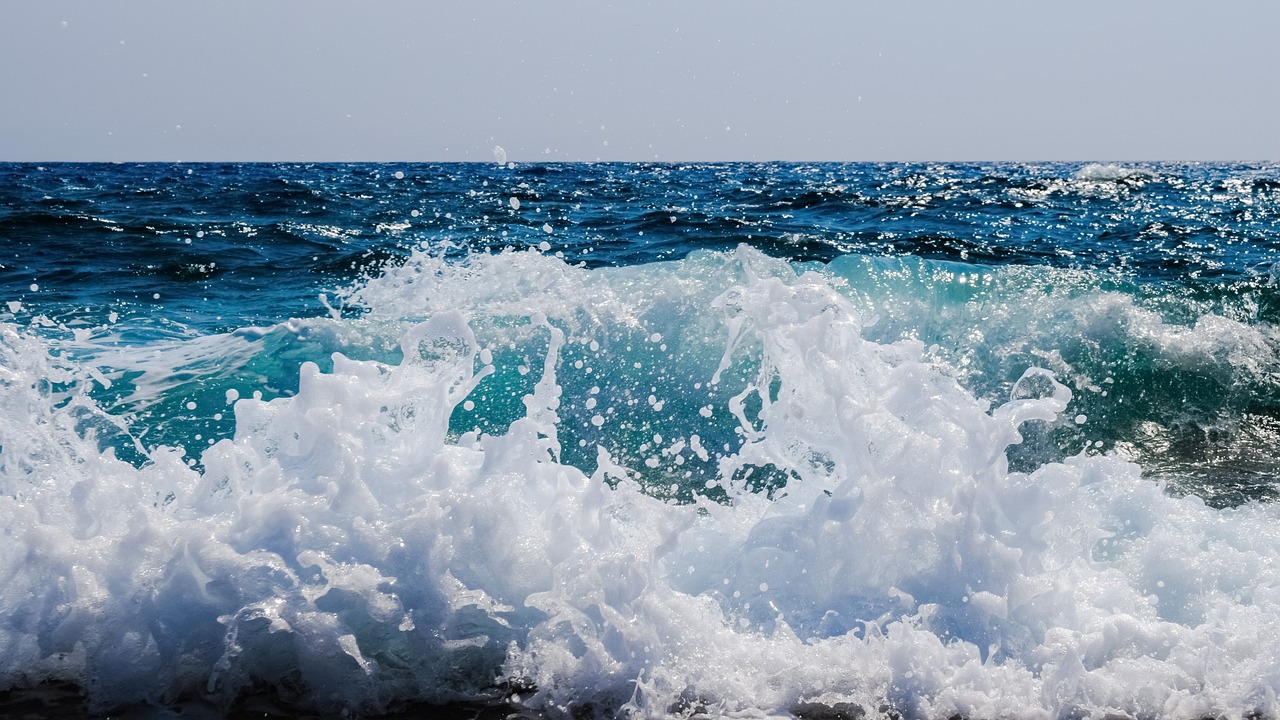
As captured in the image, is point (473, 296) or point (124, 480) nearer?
point (124, 480)

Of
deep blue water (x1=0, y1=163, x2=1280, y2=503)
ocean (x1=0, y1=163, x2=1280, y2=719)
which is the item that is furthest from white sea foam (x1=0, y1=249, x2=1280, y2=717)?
deep blue water (x1=0, y1=163, x2=1280, y2=503)

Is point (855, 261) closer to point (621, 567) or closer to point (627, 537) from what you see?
point (627, 537)

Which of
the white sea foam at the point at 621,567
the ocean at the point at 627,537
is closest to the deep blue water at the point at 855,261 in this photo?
the ocean at the point at 627,537

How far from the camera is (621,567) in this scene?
111 inches

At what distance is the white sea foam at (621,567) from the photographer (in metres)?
2.60

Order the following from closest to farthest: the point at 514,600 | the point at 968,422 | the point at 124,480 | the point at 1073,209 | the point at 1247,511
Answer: the point at 514,600 → the point at 124,480 → the point at 968,422 → the point at 1247,511 → the point at 1073,209

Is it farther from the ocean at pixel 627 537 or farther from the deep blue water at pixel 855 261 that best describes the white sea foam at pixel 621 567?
the deep blue water at pixel 855 261

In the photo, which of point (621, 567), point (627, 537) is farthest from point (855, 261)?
point (621, 567)

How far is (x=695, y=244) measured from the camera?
1073 centimetres

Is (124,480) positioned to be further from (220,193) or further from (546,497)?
(220,193)

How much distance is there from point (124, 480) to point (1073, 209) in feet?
54.5

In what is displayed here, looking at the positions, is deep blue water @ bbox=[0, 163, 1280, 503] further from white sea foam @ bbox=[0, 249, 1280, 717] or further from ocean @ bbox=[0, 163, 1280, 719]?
white sea foam @ bbox=[0, 249, 1280, 717]

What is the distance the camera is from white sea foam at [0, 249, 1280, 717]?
260 centimetres

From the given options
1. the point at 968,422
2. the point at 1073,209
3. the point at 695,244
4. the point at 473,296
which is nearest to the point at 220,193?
the point at 695,244
